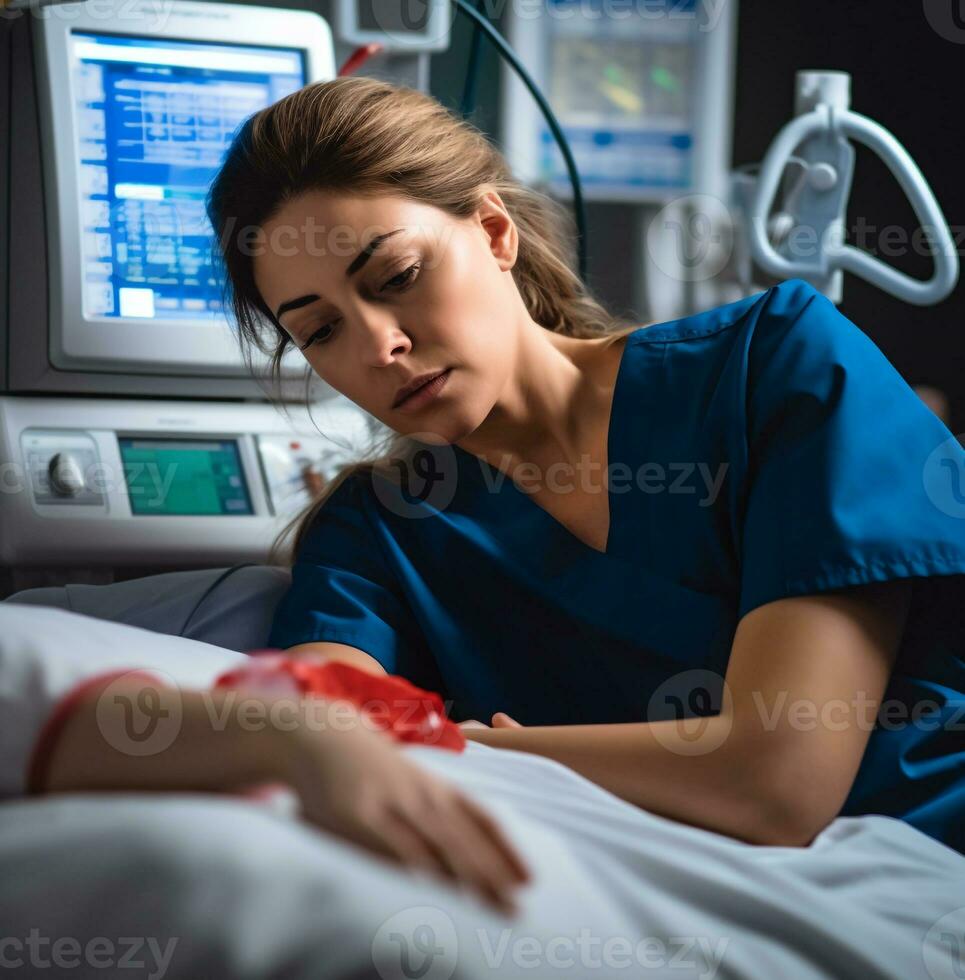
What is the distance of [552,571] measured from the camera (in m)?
1.01

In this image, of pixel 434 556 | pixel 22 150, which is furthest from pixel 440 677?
pixel 22 150

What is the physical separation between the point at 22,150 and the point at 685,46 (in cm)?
130

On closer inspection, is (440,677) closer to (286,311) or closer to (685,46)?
(286,311)

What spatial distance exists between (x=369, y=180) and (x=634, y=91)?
132 centimetres

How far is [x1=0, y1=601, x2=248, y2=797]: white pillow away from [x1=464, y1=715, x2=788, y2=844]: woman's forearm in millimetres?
236

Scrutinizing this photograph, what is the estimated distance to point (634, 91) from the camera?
7.03 feet

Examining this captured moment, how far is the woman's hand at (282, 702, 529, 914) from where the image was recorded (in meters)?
0.48

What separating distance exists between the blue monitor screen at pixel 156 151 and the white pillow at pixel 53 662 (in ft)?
2.31

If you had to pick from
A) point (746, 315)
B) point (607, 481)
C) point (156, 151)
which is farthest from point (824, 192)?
point (156, 151)

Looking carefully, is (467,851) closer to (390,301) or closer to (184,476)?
(390,301)

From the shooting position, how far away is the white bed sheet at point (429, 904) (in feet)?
1.42

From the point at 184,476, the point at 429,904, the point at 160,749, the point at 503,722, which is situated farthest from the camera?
the point at 184,476

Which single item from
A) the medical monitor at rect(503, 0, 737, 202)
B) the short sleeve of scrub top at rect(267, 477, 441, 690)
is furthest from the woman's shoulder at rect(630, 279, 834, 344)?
the medical monitor at rect(503, 0, 737, 202)

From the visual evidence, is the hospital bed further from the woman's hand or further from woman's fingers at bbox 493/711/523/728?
woman's fingers at bbox 493/711/523/728
